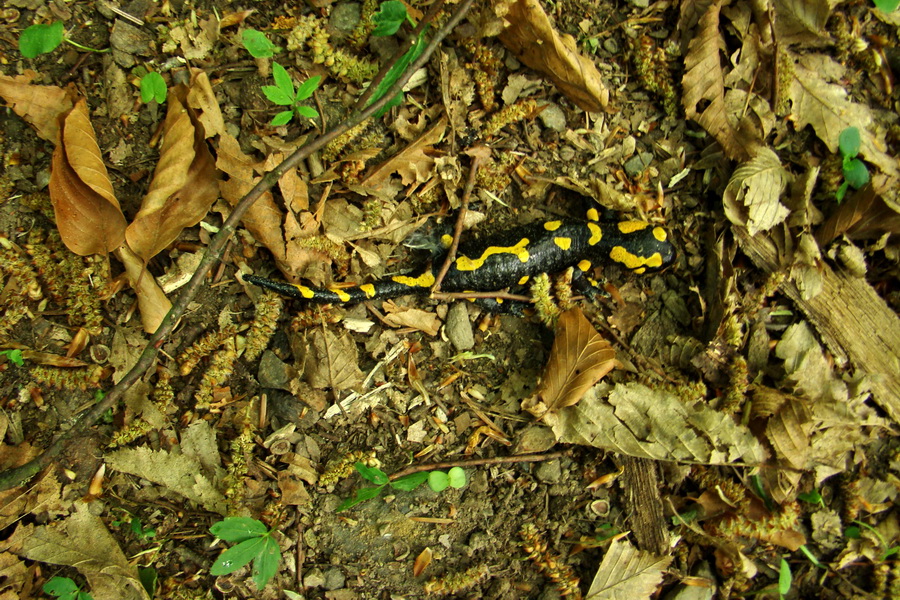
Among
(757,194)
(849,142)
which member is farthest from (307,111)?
(849,142)

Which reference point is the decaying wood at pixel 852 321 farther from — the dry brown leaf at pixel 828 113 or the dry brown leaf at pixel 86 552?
the dry brown leaf at pixel 86 552

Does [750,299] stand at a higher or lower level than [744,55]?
lower

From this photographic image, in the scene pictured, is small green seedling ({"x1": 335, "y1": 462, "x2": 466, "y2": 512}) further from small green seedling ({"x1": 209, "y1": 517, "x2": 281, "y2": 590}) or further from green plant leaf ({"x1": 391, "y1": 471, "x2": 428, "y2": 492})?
small green seedling ({"x1": 209, "y1": 517, "x2": 281, "y2": 590})

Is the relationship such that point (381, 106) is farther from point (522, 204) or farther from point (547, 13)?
point (547, 13)

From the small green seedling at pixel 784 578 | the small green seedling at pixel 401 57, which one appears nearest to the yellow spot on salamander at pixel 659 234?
the small green seedling at pixel 401 57

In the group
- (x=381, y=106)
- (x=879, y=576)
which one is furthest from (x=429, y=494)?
(x=879, y=576)
